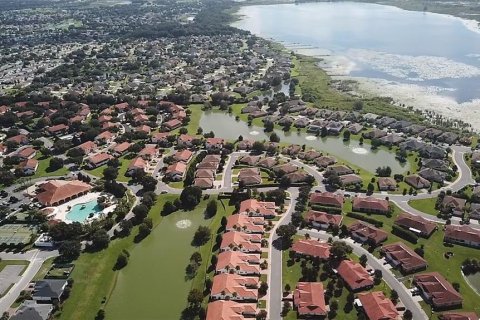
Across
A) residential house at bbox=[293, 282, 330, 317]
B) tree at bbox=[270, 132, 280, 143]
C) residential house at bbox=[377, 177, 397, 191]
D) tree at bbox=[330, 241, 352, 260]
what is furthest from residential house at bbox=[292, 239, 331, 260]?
tree at bbox=[270, 132, 280, 143]

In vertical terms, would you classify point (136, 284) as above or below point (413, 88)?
below

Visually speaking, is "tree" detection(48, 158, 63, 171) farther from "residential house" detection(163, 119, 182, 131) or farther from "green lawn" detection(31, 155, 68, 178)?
"residential house" detection(163, 119, 182, 131)

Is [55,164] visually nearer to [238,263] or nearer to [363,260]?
[238,263]

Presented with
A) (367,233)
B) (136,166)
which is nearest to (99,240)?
(136,166)

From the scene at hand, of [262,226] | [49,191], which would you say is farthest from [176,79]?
[262,226]

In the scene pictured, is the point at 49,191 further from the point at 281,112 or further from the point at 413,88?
the point at 413,88

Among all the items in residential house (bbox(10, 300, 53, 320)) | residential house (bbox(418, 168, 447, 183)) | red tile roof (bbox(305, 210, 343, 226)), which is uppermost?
residential house (bbox(418, 168, 447, 183))

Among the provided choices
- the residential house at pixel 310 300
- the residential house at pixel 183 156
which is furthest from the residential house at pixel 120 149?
the residential house at pixel 310 300
